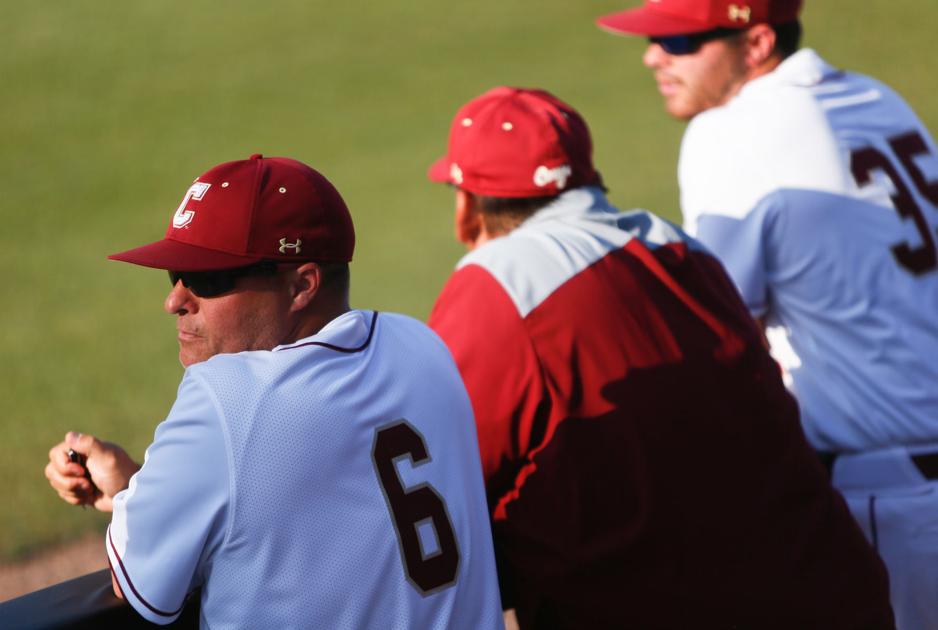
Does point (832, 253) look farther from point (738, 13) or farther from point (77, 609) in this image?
point (77, 609)

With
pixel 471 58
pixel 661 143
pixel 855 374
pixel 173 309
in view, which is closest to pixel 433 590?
pixel 173 309

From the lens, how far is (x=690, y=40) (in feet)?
Result: 12.4

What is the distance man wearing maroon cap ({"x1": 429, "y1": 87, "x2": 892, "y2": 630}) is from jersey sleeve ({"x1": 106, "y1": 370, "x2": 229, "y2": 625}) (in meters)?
0.84

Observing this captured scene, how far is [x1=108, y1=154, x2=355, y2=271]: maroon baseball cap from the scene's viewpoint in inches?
94.7

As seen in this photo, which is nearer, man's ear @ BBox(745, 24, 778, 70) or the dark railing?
the dark railing

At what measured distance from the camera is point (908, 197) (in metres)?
3.51

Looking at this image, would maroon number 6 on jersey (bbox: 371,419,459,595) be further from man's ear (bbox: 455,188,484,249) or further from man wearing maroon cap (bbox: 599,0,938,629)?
man wearing maroon cap (bbox: 599,0,938,629)

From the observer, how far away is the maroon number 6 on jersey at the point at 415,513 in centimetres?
228

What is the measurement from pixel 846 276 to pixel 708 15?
3.03 ft

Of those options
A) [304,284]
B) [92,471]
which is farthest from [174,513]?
[304,284]

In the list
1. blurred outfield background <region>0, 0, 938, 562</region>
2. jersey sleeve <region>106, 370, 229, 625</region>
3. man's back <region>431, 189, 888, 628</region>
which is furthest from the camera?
blurred outfield background <region>0, 0, 938, 562</region>

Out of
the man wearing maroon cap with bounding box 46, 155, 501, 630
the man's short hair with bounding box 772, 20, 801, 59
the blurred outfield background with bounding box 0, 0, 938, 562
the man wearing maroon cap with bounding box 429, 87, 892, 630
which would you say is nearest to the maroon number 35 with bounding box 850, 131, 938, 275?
the man's short hair with bounding box 772, 20, 801, 59

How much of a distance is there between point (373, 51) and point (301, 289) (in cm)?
1738

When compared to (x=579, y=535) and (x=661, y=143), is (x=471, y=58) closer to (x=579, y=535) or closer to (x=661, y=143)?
(x=661, y=143)
